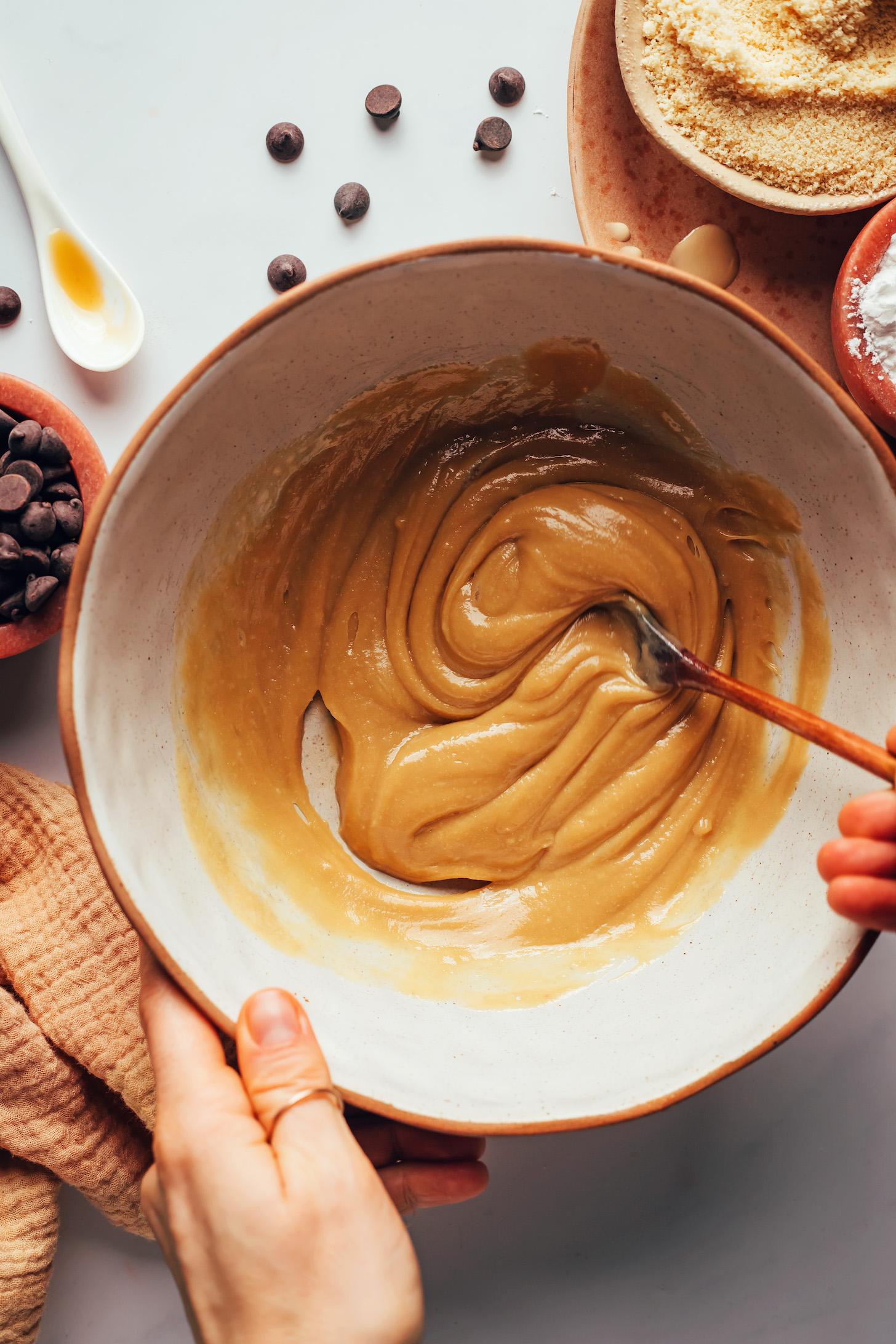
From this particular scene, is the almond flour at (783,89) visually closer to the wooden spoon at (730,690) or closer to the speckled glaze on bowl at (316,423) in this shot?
the speckled glaze on bowl at (316,423)

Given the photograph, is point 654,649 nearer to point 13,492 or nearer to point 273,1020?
point 273,1020

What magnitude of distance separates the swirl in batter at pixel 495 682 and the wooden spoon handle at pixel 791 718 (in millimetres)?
90

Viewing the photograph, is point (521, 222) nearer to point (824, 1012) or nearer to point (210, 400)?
point (210, 400)

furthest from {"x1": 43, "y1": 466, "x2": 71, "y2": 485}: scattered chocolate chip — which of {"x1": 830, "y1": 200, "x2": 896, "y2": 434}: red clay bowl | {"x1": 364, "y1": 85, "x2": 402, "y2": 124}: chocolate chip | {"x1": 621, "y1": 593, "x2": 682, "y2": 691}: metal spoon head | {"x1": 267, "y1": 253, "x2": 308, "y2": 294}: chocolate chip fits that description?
{"x1": 830, "y1": 200, "x2": 896, "y2": 434}: red clay bowl

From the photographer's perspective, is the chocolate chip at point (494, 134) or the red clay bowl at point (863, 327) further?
the chocolate chip at point (494, 134)

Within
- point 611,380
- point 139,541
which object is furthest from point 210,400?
point 611,380

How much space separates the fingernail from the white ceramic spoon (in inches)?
33.5

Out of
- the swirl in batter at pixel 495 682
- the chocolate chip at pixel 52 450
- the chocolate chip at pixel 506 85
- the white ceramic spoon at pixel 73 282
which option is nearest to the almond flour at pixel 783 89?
the chocolate chip at pixel 506 85

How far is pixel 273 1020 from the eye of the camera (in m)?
1.01

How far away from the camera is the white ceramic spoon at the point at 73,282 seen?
1.33 metres

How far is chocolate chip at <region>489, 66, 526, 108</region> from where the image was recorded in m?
1.33

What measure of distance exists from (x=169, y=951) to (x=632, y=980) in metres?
0.56

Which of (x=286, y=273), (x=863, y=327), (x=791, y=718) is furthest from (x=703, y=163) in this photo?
(x=791, y=718)

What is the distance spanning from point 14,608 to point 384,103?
0.83 m
